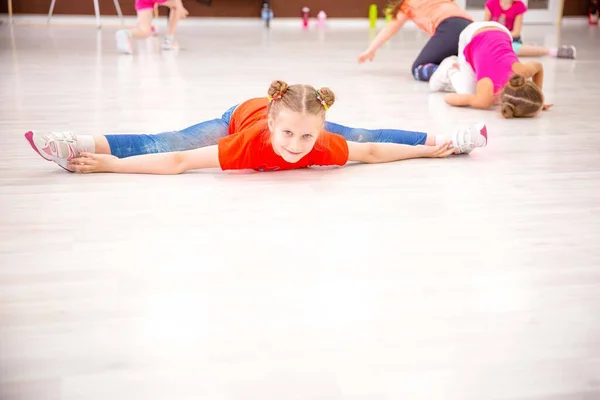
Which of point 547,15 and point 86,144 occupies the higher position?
point 547,15

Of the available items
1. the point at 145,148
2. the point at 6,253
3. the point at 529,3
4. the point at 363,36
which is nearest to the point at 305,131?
the point at 145,148

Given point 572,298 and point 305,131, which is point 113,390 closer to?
point 572,298

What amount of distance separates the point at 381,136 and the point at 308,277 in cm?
99

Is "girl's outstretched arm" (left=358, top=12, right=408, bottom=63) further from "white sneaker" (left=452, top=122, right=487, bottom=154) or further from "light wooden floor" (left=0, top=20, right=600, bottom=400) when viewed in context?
"white sneaker" (left=452, top=122, right=487, bottom=154)

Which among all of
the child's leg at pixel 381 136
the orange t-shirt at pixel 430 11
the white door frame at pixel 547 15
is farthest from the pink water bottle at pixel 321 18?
the child's leg at pixel 381 136

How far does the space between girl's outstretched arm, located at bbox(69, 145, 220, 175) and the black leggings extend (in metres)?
2.05

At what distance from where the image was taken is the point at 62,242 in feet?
5.04

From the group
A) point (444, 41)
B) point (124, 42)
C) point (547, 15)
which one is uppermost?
point (547, 15)

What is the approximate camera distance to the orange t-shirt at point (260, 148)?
2.01 metres

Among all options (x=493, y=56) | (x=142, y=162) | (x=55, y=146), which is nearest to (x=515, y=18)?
(x=493, y=56)

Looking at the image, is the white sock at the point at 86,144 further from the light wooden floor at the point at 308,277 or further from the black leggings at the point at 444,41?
the black leggings at the point at 444,41

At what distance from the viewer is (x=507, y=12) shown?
4.80 meters

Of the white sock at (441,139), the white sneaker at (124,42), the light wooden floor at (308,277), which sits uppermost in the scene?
the white sneaker at (124,42)

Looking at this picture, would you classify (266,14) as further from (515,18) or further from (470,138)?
(470,138)
